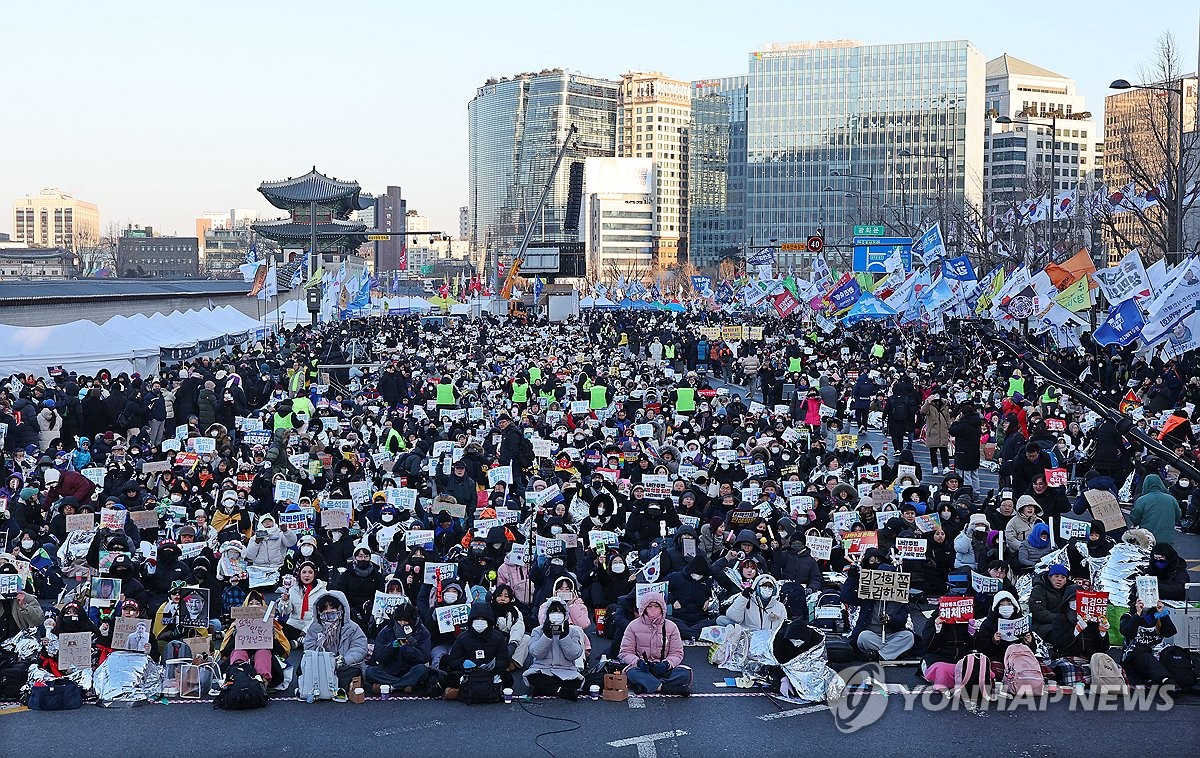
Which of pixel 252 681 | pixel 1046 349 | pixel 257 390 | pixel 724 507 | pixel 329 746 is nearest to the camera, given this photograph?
pixel 329 746

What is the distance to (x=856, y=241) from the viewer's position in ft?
177

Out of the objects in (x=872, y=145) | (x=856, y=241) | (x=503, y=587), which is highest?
(x=872, y=145)

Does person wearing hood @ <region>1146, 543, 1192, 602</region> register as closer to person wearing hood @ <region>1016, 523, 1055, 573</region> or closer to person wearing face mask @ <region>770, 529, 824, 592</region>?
person wearing hood @ <region>1016, 523, 1055, 573</region>

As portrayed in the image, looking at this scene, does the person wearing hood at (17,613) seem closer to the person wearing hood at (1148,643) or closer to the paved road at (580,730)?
the paved road at (580,730)

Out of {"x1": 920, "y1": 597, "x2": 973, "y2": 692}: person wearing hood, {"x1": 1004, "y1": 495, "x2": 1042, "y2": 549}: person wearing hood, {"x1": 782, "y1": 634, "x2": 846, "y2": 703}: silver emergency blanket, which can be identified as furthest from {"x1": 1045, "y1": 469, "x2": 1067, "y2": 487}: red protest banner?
{"x1": 782, "y1": 634, "x2": 846, "y2": 703}: silver emergency blanket

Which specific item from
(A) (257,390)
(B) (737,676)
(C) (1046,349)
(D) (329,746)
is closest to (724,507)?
(B) (737,676)

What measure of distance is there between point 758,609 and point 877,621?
1.12 metres

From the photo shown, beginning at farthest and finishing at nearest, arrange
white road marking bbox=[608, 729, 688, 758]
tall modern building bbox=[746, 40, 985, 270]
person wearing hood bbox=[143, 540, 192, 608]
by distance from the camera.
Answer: tall modern building bbox=[746, 40, 985, 270] < person wearing hood bbox=[143, 540, 192, 608] < white road marking bbox=[608, 729, 688, 758]

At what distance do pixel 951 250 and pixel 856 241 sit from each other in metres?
16.2

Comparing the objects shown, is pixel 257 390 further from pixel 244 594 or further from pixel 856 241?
pixel 856 241

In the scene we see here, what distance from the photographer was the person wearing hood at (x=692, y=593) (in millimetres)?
12680

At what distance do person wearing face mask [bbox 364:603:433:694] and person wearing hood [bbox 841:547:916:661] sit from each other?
3.54 m

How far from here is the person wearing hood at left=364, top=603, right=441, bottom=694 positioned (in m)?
10.8

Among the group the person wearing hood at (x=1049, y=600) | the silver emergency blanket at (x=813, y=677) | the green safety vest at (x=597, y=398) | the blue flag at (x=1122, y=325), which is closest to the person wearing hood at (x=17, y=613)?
the silver emergency blanket at (x=813, y=677)
